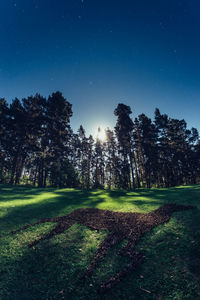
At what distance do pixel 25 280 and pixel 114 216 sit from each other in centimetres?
525

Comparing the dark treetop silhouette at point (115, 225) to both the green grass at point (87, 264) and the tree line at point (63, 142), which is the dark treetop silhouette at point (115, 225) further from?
the tree line at point (63, 142)

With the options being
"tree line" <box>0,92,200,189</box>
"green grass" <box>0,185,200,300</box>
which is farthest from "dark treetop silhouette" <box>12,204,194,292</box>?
"tree line" <box>0,92,200,189</box>

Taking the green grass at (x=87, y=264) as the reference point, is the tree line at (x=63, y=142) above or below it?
above

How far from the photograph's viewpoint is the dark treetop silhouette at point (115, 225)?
4.73 meters

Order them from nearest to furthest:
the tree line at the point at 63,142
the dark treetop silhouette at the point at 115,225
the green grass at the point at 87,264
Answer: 1. the green grass at the point at 87,264
2. the dark treetop silhouette at the point at 115,225
3. the tree line at the point at 63,142

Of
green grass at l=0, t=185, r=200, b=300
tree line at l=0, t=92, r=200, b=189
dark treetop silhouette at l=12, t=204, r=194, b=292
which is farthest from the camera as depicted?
tree line at l=0, t=92, r=200, b=189

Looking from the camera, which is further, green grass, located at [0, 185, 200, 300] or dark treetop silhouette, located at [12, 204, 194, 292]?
dark treetop silhouette, located at [12, 204, 194, 292]

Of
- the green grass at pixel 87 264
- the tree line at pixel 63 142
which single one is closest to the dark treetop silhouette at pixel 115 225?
the green grass at pixel 87 264

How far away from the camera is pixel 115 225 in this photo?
7.29m

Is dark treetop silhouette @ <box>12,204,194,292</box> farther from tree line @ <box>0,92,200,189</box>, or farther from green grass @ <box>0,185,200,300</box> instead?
tree line @ <box>0,92,200,189</box>

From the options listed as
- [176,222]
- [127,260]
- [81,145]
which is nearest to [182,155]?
[81,145]

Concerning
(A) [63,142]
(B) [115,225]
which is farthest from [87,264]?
(A) [63,142]

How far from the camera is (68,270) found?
4.59 metres

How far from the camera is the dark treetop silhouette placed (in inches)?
186
